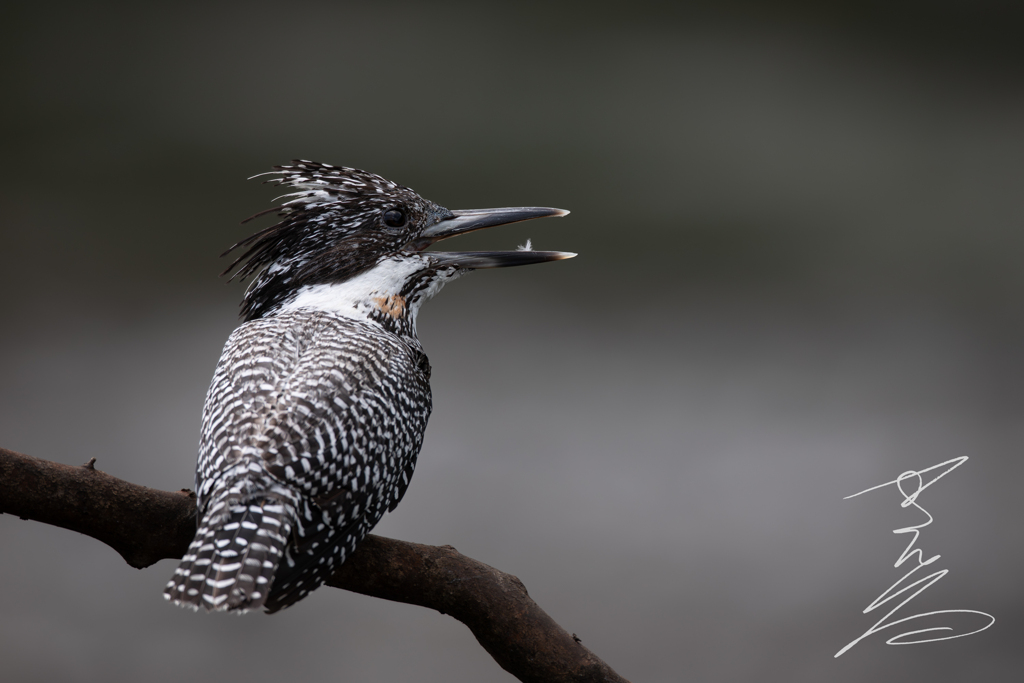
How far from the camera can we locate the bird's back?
108 centimetres

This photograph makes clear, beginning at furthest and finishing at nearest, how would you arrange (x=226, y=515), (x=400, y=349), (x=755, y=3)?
(x=755, y=3)
(x=400, y=349)
(x=226, y=515)

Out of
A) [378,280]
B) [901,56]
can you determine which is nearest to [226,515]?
[378,280]

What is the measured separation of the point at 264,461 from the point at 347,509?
15cm

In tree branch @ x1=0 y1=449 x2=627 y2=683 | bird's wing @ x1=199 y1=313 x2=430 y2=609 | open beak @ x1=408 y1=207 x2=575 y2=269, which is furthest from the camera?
open beak @ x1=408 y1=207 x2=575 y2=269

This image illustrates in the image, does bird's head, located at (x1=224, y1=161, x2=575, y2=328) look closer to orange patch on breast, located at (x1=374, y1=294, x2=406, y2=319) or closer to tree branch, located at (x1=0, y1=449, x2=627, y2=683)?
orange patch on breast, located at (x1=374, y1=294, x2=406, y2=319)

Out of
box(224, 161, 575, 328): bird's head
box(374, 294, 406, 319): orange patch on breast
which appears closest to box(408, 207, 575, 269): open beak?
box(224, 161, 575, 328): bird's head

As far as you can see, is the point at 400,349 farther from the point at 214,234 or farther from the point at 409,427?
the point at 214,234

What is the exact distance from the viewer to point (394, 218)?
1606 millimetres

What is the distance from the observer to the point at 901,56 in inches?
137

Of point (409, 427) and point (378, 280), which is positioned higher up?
point (378, 280)

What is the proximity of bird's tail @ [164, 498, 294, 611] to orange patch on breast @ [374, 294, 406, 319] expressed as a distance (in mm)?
551

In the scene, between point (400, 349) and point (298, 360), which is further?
point (400, 349)

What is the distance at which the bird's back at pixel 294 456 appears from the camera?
42.7 inches

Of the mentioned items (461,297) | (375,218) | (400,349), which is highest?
(461,297)
